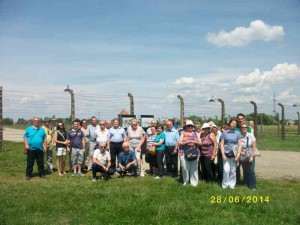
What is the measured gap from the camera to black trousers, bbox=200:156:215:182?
9.53 m

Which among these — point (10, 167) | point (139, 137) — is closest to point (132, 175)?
point (139, 137)

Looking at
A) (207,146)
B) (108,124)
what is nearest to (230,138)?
(207,146)

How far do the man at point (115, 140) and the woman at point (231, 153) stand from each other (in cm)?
338

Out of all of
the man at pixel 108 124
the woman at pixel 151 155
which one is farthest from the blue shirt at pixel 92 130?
the woman at pixel 151 155

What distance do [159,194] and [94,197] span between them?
1432 millimetres

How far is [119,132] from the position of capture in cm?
1112

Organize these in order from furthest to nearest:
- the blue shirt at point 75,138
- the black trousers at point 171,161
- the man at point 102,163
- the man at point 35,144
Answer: the blue shirt at point 75,138
the man at point 35,144
the black trousers at point 171,161
the man at point 102,163

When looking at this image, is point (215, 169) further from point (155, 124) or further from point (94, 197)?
point (94, 197)

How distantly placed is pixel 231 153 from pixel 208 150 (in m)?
0.71

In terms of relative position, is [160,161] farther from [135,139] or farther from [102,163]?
[102,163]

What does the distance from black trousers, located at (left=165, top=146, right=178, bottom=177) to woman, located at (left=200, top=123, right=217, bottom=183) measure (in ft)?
3.37

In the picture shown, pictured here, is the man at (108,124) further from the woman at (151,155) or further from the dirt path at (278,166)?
the dirt path at (278,166)

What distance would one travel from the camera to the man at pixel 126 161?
10.7 meters

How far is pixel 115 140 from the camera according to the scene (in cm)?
1109
